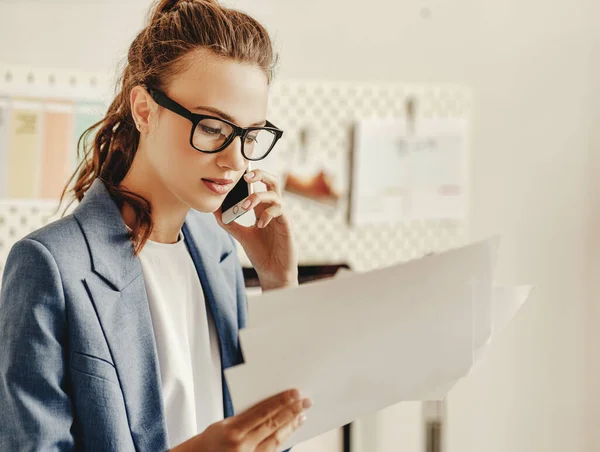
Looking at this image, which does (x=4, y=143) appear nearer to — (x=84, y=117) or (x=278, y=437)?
(x=84, y=117)

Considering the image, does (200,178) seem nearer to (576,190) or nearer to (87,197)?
(87,197)

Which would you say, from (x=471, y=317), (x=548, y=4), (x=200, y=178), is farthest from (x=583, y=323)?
(x=200, y=178)

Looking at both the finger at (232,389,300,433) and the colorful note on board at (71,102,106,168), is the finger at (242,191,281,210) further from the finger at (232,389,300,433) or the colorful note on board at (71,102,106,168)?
the colorful note on board at (71,102,106,168)

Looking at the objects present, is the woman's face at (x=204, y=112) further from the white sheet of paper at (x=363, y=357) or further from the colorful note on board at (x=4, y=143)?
the colorful note on board at (x=4, y=143)

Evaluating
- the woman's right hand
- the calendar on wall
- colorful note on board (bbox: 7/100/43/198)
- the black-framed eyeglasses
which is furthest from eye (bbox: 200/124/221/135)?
colorful note on board (bbox: 7/100/43/198)

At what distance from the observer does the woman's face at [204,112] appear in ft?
2.63

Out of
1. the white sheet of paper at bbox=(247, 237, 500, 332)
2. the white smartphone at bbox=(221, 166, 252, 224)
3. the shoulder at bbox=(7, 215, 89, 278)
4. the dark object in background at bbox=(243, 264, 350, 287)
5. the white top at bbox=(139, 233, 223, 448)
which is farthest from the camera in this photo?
the dark object in background at bbox=(243, 264, 350, 287)

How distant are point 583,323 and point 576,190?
39 cm

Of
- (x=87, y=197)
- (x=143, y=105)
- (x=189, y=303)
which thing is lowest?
(x=189, y=303)

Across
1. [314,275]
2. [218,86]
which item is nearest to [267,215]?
[218,86]

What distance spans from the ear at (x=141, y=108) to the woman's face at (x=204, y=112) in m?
0.01

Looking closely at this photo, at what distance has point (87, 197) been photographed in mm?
849

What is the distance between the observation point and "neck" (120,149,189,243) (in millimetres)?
872

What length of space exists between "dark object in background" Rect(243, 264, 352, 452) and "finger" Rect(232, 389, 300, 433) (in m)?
0.95
